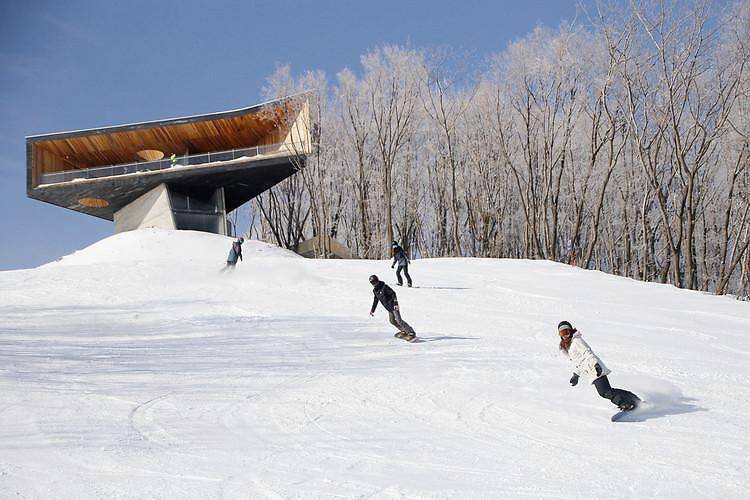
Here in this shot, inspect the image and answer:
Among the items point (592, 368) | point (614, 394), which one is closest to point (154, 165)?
point (592, 368)

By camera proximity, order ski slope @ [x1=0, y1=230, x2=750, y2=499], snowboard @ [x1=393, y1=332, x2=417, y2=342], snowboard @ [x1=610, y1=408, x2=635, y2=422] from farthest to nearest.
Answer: snowboard @ [x1=393, y1=332, x2=417, y2=342] < snowboard @ [x1=610, y1=408, x2=635, y2=422] < ski slope @ [x1=0, y1=230, x2=750, y2=499]

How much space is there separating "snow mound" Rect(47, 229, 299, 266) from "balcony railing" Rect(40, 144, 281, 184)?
5649 mm

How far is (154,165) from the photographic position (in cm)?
3738

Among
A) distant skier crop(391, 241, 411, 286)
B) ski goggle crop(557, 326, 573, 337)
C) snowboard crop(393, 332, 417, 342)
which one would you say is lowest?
snowboard crop(393, 332, 417, 342)

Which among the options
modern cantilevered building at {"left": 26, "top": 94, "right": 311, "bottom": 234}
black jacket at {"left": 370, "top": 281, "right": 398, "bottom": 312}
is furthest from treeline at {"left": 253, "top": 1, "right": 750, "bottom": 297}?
black jacket at {"left": 370, "top": 281, "right": 398, "bottom": 312}

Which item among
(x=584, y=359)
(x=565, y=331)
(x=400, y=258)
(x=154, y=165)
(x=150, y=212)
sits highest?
(x=154, y=165)

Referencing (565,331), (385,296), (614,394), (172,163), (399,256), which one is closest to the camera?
(614,394)

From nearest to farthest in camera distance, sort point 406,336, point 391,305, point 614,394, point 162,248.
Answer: point 614,394, point 406,336, point 391,305, point 162,248

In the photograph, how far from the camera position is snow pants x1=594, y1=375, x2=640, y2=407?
24.5ft

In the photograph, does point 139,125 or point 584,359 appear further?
point 139,125

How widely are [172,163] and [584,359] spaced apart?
34.1 m

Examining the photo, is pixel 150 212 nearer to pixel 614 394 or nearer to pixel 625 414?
pixel 614 394

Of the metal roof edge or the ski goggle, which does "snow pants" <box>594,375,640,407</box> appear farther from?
the metal roof edge

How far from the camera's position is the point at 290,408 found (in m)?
7.62
